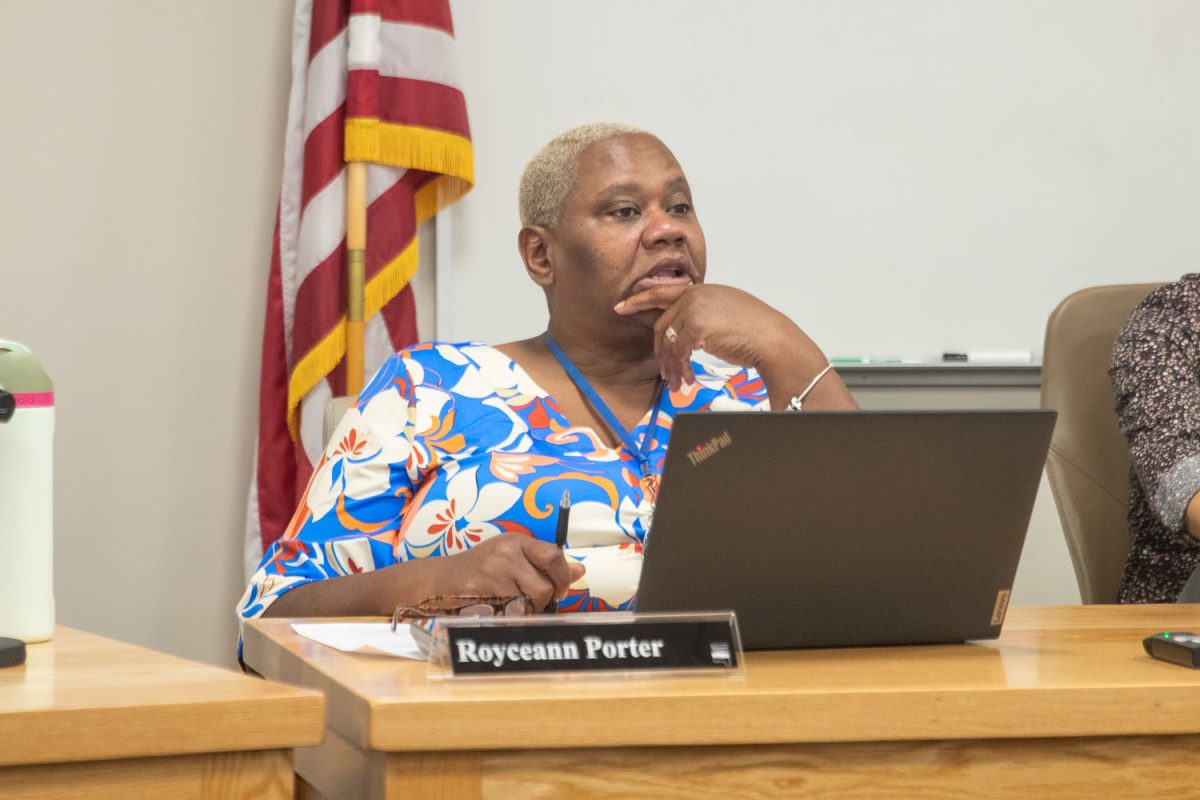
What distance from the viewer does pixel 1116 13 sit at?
9.47 ft

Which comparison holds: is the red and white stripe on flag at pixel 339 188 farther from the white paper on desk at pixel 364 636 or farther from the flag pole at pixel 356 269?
the white paper on desk at pixel 364 636

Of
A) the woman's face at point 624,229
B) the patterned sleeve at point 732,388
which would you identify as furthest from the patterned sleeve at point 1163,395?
the woman's face at point 624,229

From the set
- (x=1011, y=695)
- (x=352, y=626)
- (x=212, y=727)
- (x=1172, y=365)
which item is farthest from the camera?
(x=1172, y=365)

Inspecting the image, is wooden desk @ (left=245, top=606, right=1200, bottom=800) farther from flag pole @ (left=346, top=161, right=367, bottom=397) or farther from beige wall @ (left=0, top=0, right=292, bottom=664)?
beige wall @ (left=0, top=0, right=292, bottom=664)

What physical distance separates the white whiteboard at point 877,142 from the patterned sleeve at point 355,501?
1.24 meters

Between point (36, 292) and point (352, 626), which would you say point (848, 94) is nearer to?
point (36, 292)

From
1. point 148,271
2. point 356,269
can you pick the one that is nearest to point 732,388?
point 356,269

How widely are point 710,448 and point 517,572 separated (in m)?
0.26

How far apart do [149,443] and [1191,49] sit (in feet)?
7.88

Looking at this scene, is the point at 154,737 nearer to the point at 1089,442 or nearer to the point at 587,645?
the point at 587,645

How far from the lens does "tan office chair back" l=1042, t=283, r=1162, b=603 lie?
6.62 ft

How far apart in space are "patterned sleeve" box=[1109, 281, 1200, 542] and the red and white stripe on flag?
4.34ft

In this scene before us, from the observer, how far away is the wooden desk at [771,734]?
2.64ft

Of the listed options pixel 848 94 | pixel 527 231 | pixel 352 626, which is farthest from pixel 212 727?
pixel 848 94
